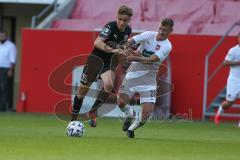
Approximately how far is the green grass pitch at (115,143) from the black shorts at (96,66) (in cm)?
100

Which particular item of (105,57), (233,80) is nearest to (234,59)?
(233,80)

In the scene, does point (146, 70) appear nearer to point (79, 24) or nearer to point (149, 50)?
point (149, 50)

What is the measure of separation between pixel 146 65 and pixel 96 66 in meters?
1.00

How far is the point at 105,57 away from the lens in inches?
649

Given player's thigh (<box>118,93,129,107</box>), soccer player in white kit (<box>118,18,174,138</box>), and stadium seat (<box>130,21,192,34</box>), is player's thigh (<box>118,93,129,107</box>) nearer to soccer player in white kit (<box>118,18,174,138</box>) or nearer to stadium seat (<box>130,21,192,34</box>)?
soccer player in white kit (<box>118,18,174,138</box>)

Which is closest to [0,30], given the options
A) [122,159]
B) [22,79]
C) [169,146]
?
[22,79]

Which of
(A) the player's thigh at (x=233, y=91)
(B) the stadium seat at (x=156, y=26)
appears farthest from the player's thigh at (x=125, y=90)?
(B) the stadium seat at (x=156, y=26)

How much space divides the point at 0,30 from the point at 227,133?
37.0 ft

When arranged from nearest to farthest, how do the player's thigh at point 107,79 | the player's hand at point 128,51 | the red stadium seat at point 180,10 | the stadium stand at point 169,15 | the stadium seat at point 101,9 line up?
the player's hand at point 128,51, the player's thigh at point 107,79, the stadium stand at point 169,15, the red stadium seat at point 180,10, the stadium seat at point 101,9

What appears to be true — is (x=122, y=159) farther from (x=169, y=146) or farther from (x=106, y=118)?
(x=106, y=118)

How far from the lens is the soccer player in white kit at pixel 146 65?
15297mm

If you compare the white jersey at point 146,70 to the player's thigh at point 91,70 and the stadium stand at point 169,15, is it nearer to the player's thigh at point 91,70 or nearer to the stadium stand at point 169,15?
the player's thigh at point 91,70

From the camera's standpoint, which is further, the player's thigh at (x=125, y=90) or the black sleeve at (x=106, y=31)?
the player's thigh at (x=125, y=90)

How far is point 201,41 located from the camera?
2512 centimetres
